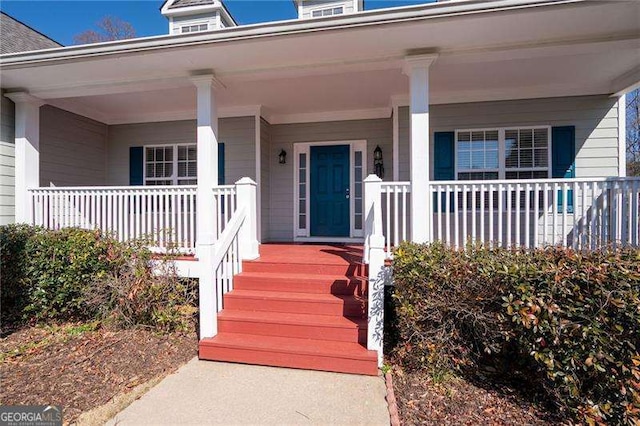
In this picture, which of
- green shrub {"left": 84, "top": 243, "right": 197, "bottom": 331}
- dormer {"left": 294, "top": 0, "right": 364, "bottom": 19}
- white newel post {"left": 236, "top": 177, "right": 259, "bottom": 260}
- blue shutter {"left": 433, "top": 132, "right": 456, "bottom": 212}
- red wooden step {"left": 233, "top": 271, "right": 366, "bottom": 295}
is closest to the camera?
red wooden step {"left": 233, "top": 271, "right": 366, "bottom": 295}

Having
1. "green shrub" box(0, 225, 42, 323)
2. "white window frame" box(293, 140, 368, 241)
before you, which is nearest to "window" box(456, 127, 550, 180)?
"white window frame" box(293, 140, 368, 241)

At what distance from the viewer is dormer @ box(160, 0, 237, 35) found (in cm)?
749

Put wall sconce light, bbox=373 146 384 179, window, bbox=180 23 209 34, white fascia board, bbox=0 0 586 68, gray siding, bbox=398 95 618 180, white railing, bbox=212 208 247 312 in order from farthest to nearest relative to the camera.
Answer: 1. window, bbox=180 23 209 34
2. wall sconce light, bbox=373 146 384 179
3. gray siding, bbox=398 95 618 180
4. white railing, bbox=212 208 247 312
5. white fascia board, bbox=0 0 586 68

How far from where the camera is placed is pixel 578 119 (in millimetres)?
5418

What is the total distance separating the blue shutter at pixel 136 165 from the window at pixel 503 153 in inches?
241

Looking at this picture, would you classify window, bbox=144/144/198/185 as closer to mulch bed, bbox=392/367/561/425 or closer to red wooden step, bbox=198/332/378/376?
red wooden step, bbox=198/332/378/376

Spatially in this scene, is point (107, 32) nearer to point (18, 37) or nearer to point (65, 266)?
point (18, 37)

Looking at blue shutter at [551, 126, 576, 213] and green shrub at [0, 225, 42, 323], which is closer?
green shrub at [0, 225, 42, 323]

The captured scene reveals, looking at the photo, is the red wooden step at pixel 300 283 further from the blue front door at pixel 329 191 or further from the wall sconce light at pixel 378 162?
the wall sconce light at pixel 378 162

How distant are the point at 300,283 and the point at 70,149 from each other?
5587 millimetres

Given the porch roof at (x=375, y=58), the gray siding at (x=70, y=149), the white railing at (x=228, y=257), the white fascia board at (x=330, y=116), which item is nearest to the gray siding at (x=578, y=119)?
the porch roof at (x=375, y=58)

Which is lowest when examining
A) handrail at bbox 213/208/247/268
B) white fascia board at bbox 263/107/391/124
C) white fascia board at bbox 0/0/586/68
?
handrail at bbox 213/208/247/268

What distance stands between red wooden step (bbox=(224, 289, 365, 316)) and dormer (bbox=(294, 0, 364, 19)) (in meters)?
5.88

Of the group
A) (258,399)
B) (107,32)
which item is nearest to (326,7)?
(258,399)
